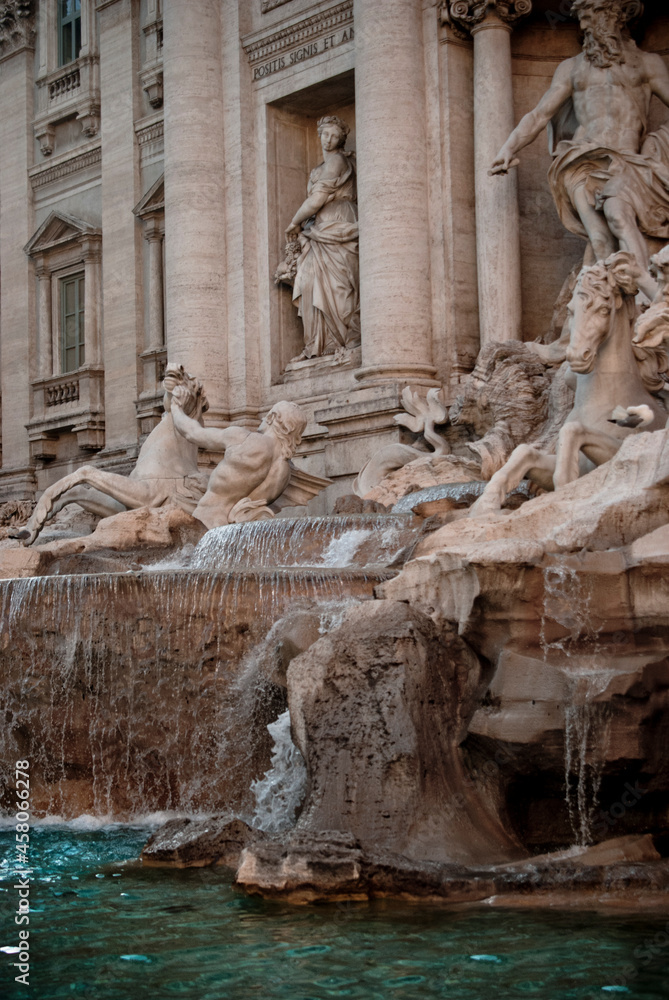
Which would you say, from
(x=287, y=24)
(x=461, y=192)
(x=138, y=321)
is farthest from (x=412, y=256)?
(x=138, y=321)

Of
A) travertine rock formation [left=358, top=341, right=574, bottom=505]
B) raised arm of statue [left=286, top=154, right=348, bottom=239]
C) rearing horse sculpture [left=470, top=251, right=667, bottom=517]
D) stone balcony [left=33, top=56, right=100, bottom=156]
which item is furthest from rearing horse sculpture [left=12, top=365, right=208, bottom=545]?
stone balcony [left=33, top=56, right=100, bottom=156]

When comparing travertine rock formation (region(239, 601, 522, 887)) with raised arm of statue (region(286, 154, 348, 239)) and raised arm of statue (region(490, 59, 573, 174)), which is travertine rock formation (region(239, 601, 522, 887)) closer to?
raised arm of statue (region(490, 59, 573, 174))

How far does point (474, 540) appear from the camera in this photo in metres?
7.47

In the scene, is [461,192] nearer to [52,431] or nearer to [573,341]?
[573,341]

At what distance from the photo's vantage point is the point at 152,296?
19016 millimetres

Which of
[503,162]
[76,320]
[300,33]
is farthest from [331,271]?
[76,320]

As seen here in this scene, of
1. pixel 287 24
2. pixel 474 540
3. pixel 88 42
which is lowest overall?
pixel 474 540

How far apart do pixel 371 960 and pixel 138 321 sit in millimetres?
15337

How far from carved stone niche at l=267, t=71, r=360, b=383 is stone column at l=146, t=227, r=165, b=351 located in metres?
2.46

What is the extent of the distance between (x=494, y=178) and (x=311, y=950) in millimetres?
10681

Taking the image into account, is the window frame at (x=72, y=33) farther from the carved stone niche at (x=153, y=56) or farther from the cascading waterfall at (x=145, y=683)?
the cascading waterfall at (x=145, y=683)

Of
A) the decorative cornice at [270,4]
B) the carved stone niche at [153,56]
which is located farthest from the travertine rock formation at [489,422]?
the carved stone niche at [153,56]

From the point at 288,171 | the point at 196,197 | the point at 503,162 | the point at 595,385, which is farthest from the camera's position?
the point at 288,171

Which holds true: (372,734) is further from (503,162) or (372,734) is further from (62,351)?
(62,351)
